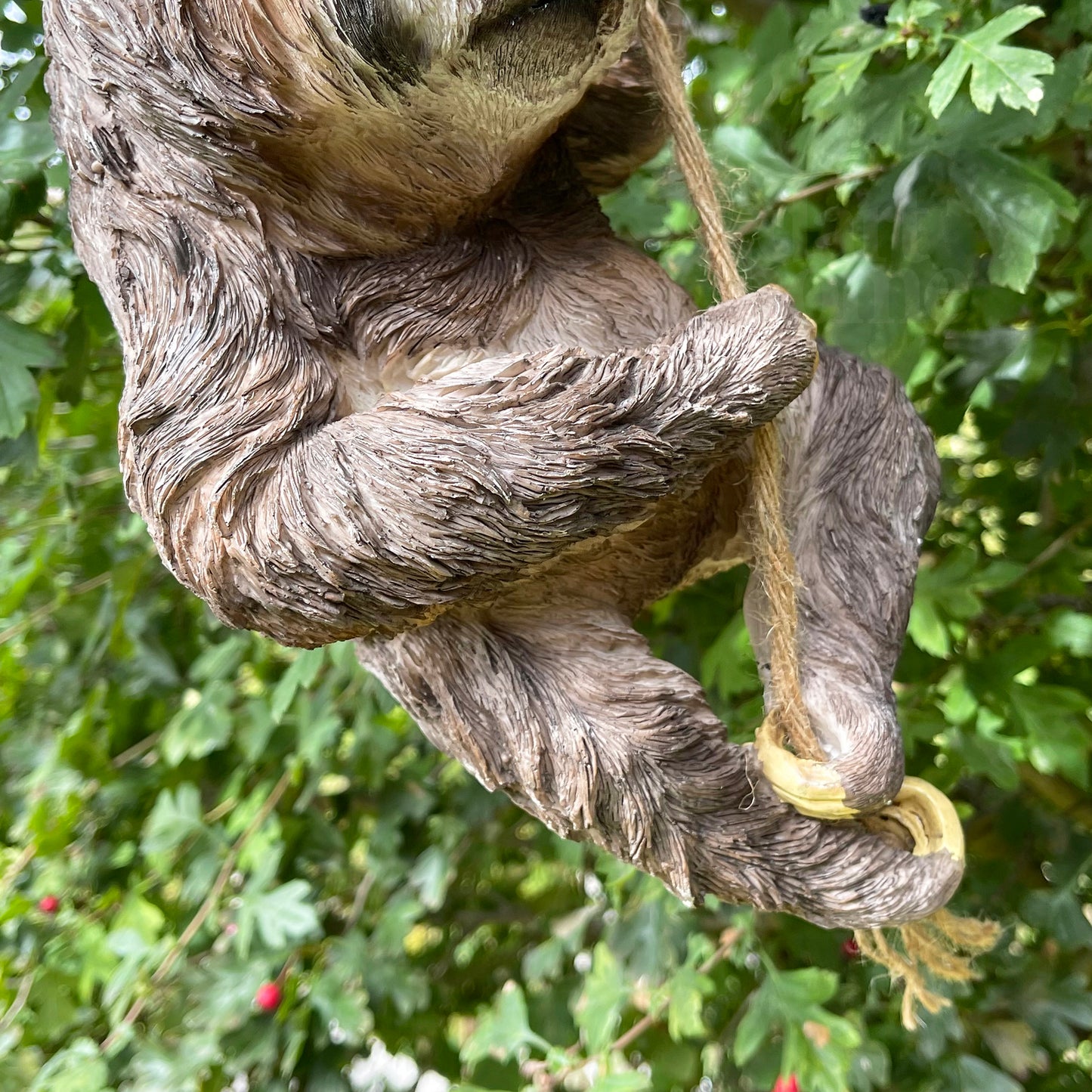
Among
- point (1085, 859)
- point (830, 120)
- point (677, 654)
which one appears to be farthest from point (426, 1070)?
point (830, 120)

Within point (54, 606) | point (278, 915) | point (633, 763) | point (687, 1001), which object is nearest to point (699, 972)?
point (687, 1001)

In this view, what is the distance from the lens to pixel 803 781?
0.46 meters

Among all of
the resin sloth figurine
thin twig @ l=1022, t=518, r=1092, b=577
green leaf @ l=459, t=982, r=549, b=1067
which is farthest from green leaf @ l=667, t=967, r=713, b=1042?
thin twig @ l=1022, t=518, r=1092, b=577

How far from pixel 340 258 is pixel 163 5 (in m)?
0.12

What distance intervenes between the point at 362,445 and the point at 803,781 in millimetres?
269

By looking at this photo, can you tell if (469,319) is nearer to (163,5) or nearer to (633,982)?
(163,5)

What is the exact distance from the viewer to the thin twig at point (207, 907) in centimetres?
98

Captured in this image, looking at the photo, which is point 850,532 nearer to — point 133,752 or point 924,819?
point 924,819

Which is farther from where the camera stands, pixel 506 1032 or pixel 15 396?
pixel 506 1032

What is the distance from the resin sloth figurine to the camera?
0.38 meters

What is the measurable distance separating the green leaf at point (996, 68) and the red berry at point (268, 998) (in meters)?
1.01

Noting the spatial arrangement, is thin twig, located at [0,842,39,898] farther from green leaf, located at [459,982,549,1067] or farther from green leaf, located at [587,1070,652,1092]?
green leaf, located at [587,1070,652,1092]

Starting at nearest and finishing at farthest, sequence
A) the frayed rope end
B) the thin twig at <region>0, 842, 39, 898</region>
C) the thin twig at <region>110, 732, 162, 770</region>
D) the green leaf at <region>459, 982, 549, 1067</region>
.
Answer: the frayed rope end < the green leaf at <region>459, 982, 549, 1067</region> < the thin twig at <region>0, 842, 39, 898</region> < the thin twig at <region>110, 732, 162, 770</region>

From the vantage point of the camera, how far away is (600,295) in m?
0.49
